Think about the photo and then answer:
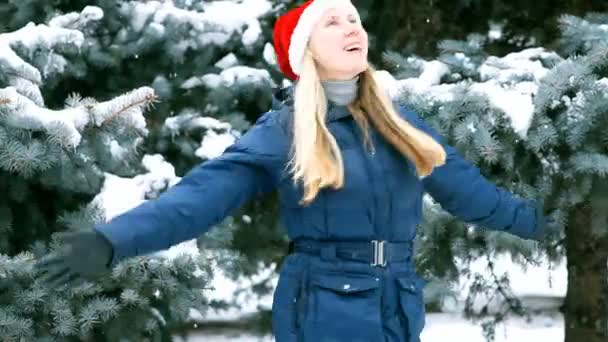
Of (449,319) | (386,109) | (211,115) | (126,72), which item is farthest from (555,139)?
(449,319)

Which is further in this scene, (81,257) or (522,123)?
(522,123)

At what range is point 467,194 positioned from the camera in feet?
10.4

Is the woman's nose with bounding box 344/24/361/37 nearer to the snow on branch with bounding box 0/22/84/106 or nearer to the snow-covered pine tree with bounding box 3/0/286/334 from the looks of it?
the snow on branch with bounding box 0/22/84/106

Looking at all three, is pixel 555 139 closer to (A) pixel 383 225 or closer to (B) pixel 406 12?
(A) pixel 383 225

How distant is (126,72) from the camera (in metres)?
5.17


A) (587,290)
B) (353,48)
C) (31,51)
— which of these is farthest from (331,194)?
(587,290)

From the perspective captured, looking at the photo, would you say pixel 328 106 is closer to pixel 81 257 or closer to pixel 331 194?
pixel 331 194

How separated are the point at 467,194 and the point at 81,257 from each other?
1162 millimetres

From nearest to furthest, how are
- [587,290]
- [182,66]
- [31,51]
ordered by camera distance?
[31,51]
[587,290]
[182,66]

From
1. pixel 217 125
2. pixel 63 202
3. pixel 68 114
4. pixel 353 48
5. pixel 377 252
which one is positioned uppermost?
pixel 353 48

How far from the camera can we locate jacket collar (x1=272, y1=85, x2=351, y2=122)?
2.98 metres

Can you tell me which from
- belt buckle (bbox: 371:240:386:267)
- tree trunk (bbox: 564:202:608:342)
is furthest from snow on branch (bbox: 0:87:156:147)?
tree trunk (bbox: 564:202:608:342)

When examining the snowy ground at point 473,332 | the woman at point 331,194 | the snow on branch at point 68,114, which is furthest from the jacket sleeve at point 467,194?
the snowy ground at point 473,332

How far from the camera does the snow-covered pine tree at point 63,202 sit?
3965mm
